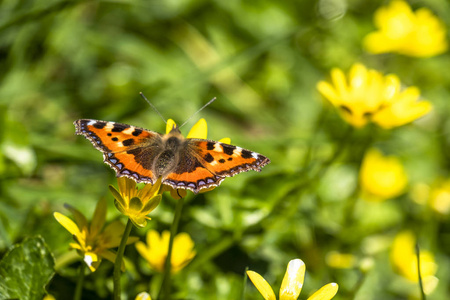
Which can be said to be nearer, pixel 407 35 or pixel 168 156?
pixel 168 156

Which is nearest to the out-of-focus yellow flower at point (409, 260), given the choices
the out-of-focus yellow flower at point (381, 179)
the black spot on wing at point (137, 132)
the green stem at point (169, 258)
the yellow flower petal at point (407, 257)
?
the yellow flower petal at point (407, 257)

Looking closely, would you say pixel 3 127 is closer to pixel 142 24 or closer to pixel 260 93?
pixel 142 24

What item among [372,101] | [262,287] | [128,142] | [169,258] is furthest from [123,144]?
[372,101]

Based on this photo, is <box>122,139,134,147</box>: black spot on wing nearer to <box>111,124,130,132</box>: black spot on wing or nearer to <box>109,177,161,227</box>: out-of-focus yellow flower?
<box>111,124,130,132</box>: black spot on wing

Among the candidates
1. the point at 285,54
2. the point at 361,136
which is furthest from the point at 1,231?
the point at 285,54

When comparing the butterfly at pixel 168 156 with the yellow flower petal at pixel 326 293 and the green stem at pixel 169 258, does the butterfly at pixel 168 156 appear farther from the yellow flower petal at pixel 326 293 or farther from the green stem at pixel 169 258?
the yellow flower petal at pixel 326 293

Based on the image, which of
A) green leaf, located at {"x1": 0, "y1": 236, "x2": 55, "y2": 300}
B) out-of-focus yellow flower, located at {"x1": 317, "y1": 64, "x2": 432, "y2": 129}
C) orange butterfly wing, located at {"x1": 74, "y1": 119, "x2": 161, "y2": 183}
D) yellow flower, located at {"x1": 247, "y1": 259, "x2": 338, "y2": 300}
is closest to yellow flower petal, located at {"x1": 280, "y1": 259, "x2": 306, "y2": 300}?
yellow flower, located at {"x1": 247, "y1": 259, "x2": 338, "y2": 300}

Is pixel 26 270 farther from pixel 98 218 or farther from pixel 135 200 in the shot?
pixel 135 200
